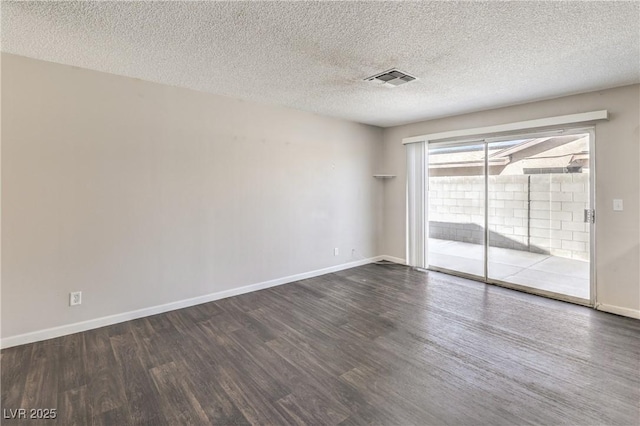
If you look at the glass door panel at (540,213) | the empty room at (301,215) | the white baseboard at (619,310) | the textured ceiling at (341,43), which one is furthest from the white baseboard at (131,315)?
the white baseboard at (619,310)

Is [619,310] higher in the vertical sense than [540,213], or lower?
lower

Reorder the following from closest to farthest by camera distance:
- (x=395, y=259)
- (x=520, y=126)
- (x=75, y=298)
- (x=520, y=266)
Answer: (x=75, y=298), (x=520, y=126), (x=520, y=266), (x=395, y=259)

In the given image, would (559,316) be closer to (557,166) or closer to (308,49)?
(557,166)

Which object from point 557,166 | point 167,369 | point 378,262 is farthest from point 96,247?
point 557,166

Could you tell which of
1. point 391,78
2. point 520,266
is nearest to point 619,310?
point 520,266

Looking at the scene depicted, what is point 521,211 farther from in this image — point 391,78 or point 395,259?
point 391,78

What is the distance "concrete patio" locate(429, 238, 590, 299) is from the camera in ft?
12.4

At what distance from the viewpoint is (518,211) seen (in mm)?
4191

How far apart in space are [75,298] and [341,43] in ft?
11.2

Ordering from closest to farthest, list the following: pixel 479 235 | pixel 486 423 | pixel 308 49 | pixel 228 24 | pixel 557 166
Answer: pixel 486 423, pixel 228 24, pixel 308 49, pixel 557 166, pixel 479 235

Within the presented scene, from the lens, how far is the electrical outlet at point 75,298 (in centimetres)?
288

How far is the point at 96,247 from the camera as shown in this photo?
2.99 m

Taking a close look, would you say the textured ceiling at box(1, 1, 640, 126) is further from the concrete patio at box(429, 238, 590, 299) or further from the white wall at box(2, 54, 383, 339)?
the concrete patio at box(429, 238, 590, 299)

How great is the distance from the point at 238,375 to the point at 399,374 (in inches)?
48.2
